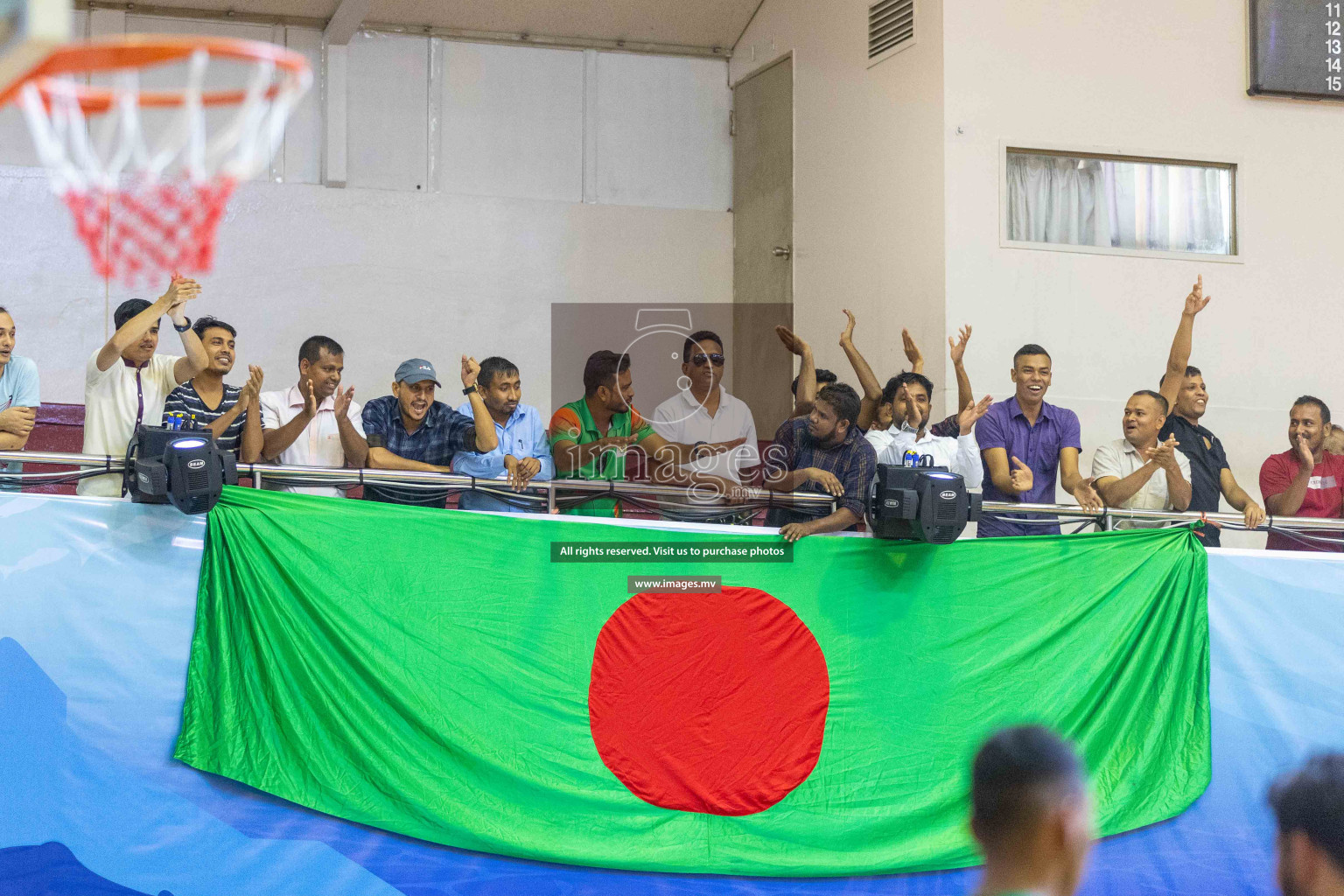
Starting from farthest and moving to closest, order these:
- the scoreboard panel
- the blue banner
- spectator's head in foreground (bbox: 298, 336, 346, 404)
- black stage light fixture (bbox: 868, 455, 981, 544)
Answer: the scoreboard panel → spectator's head in foreground (bbox: 298, 336, 346, 404) → black stage light fixture (bbox: 868, 455, 981, 544) → the blue banner

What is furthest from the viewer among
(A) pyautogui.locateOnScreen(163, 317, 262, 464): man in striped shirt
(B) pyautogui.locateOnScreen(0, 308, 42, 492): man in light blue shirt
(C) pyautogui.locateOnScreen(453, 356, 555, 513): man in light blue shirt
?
(C) pyautogui.locateOnScreen(453, 356, 555, 513): man in light blue shirt

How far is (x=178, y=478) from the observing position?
4777 mm

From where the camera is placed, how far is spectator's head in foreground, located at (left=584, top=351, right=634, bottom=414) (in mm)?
5918

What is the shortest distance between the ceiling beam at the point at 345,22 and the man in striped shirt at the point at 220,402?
435 cm

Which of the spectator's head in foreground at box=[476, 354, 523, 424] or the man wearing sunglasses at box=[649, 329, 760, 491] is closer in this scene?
the spectator's head in foreground at box=[476, 354, 523, 424]

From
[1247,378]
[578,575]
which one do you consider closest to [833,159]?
[1247,378]

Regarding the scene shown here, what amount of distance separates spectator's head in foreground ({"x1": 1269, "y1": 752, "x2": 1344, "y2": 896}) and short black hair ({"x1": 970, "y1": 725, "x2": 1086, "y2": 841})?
1.36 ft

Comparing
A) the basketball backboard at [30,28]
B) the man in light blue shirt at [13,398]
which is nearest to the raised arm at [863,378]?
the man in light blue shirt at [13,398]

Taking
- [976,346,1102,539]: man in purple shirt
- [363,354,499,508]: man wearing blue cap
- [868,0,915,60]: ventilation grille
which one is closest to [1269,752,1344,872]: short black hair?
[976,346,1102,539]: man in purple shirt

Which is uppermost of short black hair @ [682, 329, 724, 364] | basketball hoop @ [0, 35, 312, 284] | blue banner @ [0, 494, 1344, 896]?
basketball hoop @ [0, 35, 312, 284]

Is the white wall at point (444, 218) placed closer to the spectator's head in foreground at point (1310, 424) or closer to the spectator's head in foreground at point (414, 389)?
the spectator's head in foreground at point (414, 389)

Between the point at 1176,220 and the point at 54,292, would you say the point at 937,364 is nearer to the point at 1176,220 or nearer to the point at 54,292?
the point at 1176,220

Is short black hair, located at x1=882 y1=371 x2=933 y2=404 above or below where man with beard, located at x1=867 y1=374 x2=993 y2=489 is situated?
above

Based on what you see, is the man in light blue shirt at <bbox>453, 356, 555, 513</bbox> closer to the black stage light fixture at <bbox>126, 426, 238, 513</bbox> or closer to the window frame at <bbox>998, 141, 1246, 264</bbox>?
the black stage light fixture at <bbox>126, 426, 238, 513</bbox>
